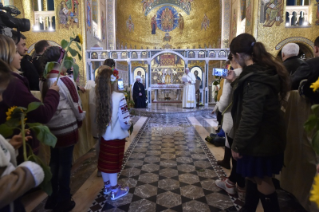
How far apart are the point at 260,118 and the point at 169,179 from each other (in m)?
1.82

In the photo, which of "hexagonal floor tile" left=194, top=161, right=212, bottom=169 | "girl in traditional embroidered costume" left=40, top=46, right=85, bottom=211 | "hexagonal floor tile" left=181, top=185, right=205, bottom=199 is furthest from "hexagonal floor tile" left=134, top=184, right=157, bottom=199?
"hexagonal floor tile" left=194, top=161, right=212, bottom=169

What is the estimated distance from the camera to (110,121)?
7.33ft

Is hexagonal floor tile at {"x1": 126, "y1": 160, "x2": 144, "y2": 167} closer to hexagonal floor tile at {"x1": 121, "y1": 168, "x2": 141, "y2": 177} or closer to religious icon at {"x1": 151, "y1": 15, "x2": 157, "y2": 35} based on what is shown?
hexagonal floor tile at {"x1": 121, "y1": 168, "x2": 141, "y2": 177}

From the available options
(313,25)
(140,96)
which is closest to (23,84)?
(140,96)

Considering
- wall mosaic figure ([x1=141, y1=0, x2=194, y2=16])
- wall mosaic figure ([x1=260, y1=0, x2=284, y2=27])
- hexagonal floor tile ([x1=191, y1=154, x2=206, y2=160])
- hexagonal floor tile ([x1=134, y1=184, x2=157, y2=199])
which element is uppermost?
wall mosaic figure ([x1=141, y1=0, x2=194, y2=16])

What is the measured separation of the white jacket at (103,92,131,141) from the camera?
7.41ft

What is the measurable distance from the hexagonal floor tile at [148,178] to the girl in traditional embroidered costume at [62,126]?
39.5 inches

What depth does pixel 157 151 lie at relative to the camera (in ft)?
13.4

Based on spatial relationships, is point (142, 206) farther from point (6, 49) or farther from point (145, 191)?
point (6, 49)

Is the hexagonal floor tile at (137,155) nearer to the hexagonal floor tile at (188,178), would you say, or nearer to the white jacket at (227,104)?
the hexagonal floor tile at (188,178)

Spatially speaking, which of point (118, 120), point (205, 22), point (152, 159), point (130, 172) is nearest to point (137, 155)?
point (152, 159)

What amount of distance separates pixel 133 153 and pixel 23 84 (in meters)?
2.80

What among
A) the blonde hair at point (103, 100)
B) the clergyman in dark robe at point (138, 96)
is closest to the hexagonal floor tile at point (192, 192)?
the blonde hair at point (103, 100)

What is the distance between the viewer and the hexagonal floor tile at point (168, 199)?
89.2 inches
